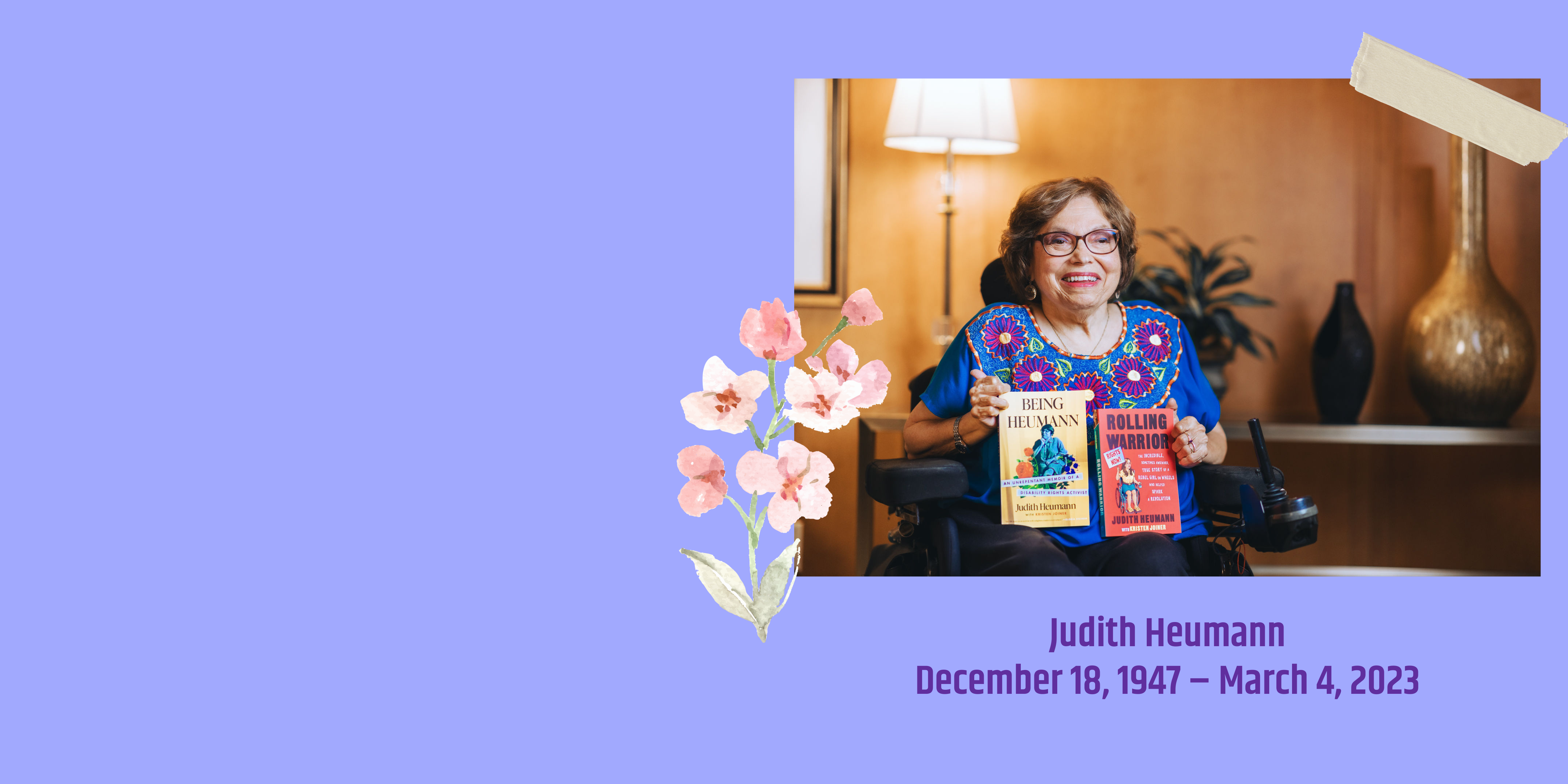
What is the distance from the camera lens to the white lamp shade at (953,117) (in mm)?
3244

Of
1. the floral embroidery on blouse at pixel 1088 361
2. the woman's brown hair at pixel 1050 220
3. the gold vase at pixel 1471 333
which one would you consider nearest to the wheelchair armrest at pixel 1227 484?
the floral embroidery on blouse at pixel 1088 361

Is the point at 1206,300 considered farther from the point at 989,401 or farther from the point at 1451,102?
the point at 989,401

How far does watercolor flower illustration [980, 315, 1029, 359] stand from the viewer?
248 centimetres

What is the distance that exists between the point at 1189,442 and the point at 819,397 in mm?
920

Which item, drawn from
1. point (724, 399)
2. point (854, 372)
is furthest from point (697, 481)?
point (854, 372)

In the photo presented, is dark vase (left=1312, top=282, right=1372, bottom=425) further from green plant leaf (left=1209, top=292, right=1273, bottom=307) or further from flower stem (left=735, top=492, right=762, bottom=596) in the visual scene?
flower stem (left=735, top=492, right=762, bottom=596)

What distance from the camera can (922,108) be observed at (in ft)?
10.6

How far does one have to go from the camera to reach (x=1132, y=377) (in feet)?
8.09

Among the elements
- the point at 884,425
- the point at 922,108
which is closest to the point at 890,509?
the point at 884,425

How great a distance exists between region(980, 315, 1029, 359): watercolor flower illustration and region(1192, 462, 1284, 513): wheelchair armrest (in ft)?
1.67

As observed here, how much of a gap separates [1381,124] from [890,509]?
8.21 ft

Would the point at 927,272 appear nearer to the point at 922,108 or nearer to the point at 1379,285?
the point at 922,108

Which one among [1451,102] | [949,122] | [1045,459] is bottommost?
[1045,459]

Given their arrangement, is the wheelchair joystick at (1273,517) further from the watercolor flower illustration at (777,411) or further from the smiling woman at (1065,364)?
the watercolor flower illustration at (777,411)
